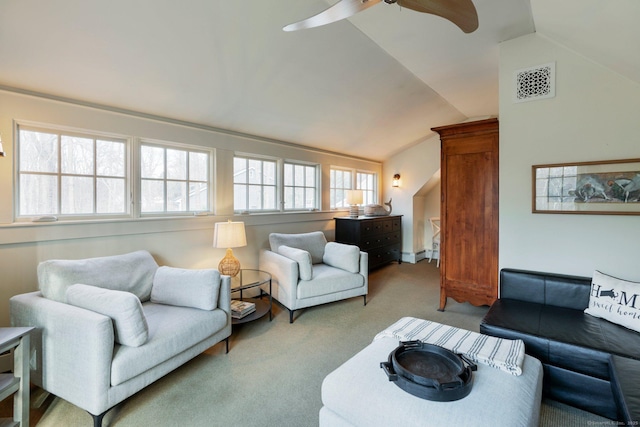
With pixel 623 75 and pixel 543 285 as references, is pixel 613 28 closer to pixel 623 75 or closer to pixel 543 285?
pixel 623 75

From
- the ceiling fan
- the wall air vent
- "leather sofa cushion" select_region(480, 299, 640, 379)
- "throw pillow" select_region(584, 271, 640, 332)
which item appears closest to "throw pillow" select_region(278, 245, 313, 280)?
"leather sofa cushion" select_region(480, 299, 640, 379)

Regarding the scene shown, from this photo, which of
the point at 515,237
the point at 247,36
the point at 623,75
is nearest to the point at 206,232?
the point at 247,36

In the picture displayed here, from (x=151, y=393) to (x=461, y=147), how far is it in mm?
3504

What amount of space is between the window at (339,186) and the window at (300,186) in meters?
0.41

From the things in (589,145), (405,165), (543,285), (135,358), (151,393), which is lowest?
(151,393)

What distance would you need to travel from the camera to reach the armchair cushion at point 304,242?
3.61 m

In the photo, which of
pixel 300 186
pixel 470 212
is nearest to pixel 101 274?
pixel 300 186

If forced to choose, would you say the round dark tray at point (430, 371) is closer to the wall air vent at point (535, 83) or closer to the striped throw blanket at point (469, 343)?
the striped throw blanket at point (469, 343)

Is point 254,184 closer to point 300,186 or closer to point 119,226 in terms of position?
point 300,186

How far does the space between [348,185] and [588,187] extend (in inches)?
136

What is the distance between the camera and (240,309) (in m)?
2.71

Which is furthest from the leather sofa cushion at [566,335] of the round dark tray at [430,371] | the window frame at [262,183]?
the window frame at [262,183]

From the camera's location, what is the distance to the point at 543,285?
2.44 m

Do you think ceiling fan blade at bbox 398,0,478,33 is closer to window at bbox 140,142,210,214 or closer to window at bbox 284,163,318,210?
window at bbox 140,142,210,214
